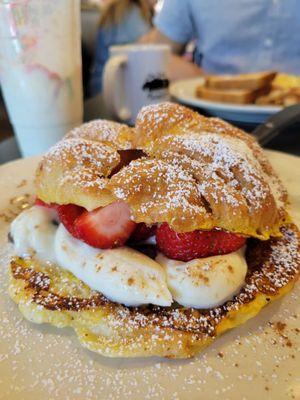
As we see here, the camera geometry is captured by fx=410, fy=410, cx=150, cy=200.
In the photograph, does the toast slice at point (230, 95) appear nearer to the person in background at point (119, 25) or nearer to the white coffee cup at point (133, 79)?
the white coffee cup at point (133, 79)

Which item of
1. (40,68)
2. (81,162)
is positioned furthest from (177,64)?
(81,162)

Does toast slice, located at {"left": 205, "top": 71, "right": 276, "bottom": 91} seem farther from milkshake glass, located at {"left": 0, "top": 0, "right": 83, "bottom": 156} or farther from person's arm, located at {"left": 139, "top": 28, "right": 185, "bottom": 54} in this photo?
person's arm, located at {"left": 139, "top": 28, "right": 185, "bottom": 54}

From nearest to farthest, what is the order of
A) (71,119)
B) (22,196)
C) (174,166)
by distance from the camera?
(174,166) → (22,196) → (71,119)

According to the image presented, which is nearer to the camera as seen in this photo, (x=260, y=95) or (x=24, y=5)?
(x=24, y=5)

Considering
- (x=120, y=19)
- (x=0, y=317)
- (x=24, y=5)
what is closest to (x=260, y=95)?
(x=24, y=5)

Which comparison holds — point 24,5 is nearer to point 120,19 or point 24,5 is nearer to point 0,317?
point 0,317

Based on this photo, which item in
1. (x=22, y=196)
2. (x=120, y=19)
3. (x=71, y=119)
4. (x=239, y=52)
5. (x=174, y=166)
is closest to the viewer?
(x=174, y=166)

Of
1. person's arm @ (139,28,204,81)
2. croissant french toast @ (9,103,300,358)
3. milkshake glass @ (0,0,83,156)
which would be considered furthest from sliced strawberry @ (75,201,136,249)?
person's arm @ (139,28,204,81)

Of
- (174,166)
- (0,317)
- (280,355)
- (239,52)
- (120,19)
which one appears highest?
(174,166)
